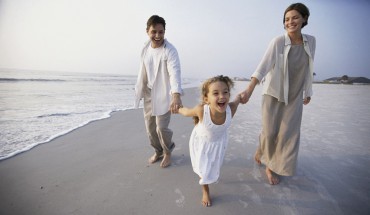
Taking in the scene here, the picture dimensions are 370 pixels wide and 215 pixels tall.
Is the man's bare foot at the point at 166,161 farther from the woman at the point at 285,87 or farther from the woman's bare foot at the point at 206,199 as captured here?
the woman at the point at 285,87

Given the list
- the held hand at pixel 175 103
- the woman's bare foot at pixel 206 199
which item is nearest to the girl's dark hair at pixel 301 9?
the held hand at pixel 175 103

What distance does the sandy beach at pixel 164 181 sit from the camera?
2.13 metres

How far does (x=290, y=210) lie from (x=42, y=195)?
98.9 inches

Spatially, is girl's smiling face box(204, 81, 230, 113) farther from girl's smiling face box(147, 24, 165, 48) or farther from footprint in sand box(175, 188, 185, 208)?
girl's smiling face box(147, 24, 165, 48)

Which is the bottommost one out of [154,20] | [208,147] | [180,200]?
[180,200]

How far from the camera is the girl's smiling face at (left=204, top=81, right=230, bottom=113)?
7.08 feet

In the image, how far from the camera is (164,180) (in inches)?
104

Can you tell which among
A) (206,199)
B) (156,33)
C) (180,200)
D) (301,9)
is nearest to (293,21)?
(301,9)

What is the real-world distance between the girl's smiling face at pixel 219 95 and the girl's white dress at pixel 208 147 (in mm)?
106

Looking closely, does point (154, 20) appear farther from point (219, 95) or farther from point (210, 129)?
point (210, 129)

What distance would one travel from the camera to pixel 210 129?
223 cm

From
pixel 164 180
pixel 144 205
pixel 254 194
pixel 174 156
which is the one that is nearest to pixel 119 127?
pixel 174 156

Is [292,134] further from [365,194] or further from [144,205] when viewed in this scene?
[144,205]

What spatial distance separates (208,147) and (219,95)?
556 mm
